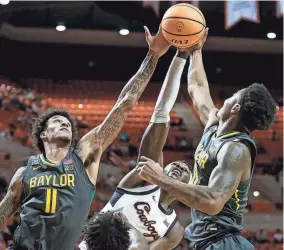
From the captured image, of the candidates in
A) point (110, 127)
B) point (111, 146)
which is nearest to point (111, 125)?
point (110, 127)

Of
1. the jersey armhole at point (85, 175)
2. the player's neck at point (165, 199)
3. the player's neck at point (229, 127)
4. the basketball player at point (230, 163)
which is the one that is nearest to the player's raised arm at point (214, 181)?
the basketball player at point (230, 163)

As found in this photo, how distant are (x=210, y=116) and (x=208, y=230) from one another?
89 centimetres

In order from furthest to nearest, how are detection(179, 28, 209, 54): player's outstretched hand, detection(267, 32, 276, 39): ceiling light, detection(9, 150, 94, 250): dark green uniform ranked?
1. detection(267, 32, 276, 39): ceiling light
2. detection(179, 28, 209, 54): player's outstretched hand
3. detection(9, 150, 94, 250): dark green uniform

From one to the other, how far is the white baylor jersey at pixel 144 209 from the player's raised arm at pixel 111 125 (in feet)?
2.14

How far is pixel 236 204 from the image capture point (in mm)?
3766

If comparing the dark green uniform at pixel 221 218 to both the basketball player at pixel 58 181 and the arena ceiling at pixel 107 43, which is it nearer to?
the basketball player at pixel 58 181

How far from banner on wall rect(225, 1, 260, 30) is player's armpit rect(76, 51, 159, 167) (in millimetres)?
6292

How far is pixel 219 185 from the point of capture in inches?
134

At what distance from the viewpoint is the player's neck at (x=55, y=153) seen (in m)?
4.28

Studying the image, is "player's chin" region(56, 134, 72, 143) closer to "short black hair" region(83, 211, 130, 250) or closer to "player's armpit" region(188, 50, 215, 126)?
"player's armpit" region(188, 50, 215, 126)

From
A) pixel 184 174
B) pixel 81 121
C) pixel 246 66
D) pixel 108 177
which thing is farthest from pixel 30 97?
pixel 184 174

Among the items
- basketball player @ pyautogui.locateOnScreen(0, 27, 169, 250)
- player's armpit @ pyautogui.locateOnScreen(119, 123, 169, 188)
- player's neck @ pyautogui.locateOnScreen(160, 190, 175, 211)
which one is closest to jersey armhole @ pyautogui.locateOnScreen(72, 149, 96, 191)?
basketball player @ pyautogui.locateOnScreen(0, 27, 169, 250)

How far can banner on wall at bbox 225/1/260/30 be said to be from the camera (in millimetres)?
10547

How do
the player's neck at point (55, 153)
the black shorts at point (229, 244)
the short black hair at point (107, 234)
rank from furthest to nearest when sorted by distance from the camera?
the player's neck at point (55, 153)
the black shorts at point (229, 244)
the short black hair at point (107, 234)
